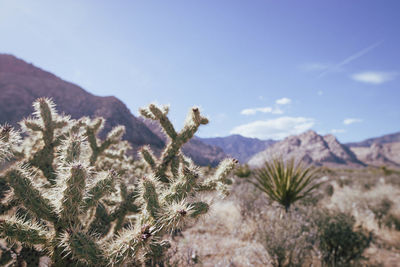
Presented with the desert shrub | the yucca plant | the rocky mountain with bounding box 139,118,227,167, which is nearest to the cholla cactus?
the rocky mountain with bounding box 139,118,227,167

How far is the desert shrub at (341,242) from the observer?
4.70m

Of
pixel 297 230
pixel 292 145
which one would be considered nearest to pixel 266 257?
pixel 297 230

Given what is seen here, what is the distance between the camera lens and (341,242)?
480cm

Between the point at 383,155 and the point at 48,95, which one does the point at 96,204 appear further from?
the point at 383,155

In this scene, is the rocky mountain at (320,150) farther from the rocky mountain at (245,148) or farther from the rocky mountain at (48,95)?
the rocky mountain at (245,148)

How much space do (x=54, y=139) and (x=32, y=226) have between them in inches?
80.4

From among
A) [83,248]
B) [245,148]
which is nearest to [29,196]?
[83,248]

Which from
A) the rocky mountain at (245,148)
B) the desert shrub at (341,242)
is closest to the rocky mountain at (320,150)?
the rocky mountain at (245,148)

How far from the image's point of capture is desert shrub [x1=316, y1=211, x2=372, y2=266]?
4.70 m

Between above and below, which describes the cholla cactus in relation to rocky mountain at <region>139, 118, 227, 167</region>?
below

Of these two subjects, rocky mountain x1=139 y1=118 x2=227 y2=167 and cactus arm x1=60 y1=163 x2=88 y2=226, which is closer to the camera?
cactus arm x1=60 y1=163 x2=88 y2=226

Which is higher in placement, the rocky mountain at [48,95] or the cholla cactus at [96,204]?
the rocky mountain at [48,95]

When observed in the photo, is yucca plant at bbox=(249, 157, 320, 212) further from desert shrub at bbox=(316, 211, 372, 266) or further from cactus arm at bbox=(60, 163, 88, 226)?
cactus arm at bbox=(60, 163, 88, 226)

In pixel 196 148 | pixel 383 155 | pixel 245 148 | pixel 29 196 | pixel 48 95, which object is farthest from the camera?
pixel 383 155
